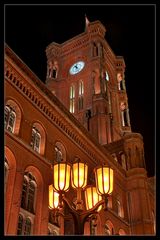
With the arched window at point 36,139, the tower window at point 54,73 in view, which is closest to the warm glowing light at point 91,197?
the arched window at point 36,139

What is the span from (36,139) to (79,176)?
703 centimetres

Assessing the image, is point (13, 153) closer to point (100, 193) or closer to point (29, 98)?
point (29, 98)

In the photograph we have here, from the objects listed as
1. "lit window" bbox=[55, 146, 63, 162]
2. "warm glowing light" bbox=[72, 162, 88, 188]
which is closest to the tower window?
"lit window" bbox=[55, 146, 63, 162]

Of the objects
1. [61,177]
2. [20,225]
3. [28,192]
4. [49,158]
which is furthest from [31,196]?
[61,177]

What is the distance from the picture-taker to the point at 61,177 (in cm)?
721

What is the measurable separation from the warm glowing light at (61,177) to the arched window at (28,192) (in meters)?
5.17

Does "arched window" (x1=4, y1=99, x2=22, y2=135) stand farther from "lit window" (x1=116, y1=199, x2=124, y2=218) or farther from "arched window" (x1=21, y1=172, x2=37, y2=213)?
"lit window" (x1=116, y1=199, x2=124, y2=218)

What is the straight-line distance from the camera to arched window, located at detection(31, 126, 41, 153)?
44.3ft

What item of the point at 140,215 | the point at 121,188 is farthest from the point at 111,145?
the point at 140,215

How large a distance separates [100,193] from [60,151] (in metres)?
8.30

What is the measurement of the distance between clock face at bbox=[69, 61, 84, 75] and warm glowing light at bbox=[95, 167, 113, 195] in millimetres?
35371

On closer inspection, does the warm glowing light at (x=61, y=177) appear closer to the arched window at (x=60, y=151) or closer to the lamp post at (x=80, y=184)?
the lamp post at (x=80, y=184)

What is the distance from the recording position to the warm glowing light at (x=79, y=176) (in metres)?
7.05

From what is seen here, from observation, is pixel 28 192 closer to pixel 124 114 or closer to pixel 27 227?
pixel 27 227
